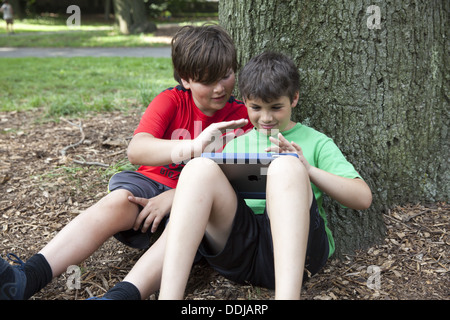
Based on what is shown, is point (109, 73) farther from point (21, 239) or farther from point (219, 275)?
point (219, 275)

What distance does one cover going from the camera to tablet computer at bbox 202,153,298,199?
190 cm

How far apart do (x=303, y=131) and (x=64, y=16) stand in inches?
979

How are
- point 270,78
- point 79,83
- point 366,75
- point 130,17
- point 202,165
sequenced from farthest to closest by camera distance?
point 130,17 → point 79,83 → point 366,75 → point 270,78 → point 202,165

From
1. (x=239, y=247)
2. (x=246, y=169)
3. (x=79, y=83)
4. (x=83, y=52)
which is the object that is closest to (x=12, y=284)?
(x=239, y=247)

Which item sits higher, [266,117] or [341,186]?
[266,117]

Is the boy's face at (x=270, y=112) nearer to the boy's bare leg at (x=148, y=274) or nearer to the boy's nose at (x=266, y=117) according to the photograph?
the boy's nose at (x=266, y=117)

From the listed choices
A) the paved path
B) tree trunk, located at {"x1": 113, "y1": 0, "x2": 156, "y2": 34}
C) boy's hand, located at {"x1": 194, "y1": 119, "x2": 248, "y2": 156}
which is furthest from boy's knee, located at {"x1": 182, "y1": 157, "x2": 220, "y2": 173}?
tree trunk, located at {"x1": 113, "y1": 0, "x2": 156, "y2": 34}

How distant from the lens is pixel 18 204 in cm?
315

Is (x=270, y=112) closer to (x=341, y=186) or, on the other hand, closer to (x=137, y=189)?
(x=341, y=186)

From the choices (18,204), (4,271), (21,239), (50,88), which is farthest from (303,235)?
(50,88)

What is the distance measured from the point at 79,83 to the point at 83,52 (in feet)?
16.8

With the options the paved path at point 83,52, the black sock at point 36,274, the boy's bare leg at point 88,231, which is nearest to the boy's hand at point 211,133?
the boy's bare leg at point 88,231

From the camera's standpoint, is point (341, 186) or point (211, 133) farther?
point (211, 133)

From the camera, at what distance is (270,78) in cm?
217
